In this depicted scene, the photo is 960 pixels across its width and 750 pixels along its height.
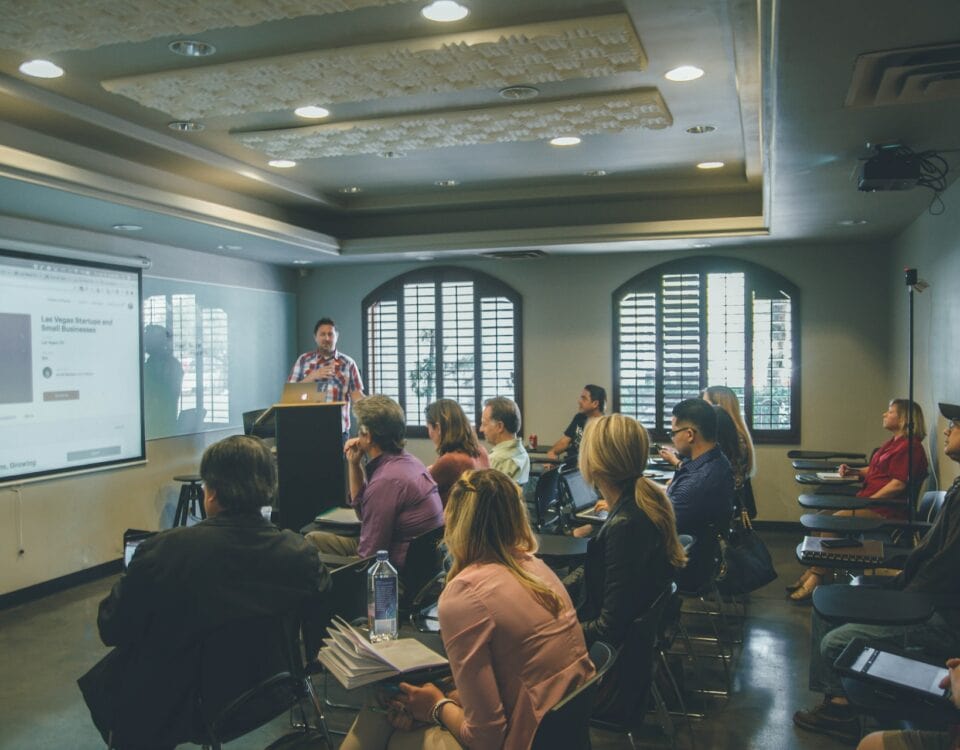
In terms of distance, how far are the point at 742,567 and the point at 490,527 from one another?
2.74 meters

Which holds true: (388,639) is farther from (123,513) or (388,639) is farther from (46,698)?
(123,513)

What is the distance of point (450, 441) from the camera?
170 inches

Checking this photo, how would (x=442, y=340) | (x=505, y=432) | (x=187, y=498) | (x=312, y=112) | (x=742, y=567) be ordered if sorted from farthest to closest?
1. (x=442, y=340)
2. (x=187, y=498)
3. (x=505, y=432)
4. (x=312, y=112)
5. (x=742, y=567)

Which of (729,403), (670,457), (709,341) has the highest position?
(709,341)

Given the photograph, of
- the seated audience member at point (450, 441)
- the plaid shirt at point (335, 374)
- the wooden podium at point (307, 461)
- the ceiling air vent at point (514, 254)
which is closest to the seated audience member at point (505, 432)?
the seated audience member at point (450, 441)

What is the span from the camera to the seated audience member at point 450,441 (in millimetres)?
4234

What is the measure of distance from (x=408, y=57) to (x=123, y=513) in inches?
180

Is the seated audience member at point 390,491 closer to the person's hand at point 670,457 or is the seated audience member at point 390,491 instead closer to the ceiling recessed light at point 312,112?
the ceiling recessed light at point 312,112

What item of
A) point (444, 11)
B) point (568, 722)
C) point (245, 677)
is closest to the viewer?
point (568, 722)

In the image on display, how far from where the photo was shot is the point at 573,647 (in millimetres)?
2072

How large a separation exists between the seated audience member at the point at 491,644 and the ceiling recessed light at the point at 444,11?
1901 mm

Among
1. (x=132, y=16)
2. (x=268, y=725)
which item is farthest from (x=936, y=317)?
(x=132, y=16)

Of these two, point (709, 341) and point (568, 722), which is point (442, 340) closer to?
point (709, 341)

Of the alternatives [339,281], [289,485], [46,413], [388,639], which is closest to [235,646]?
[388,639]
